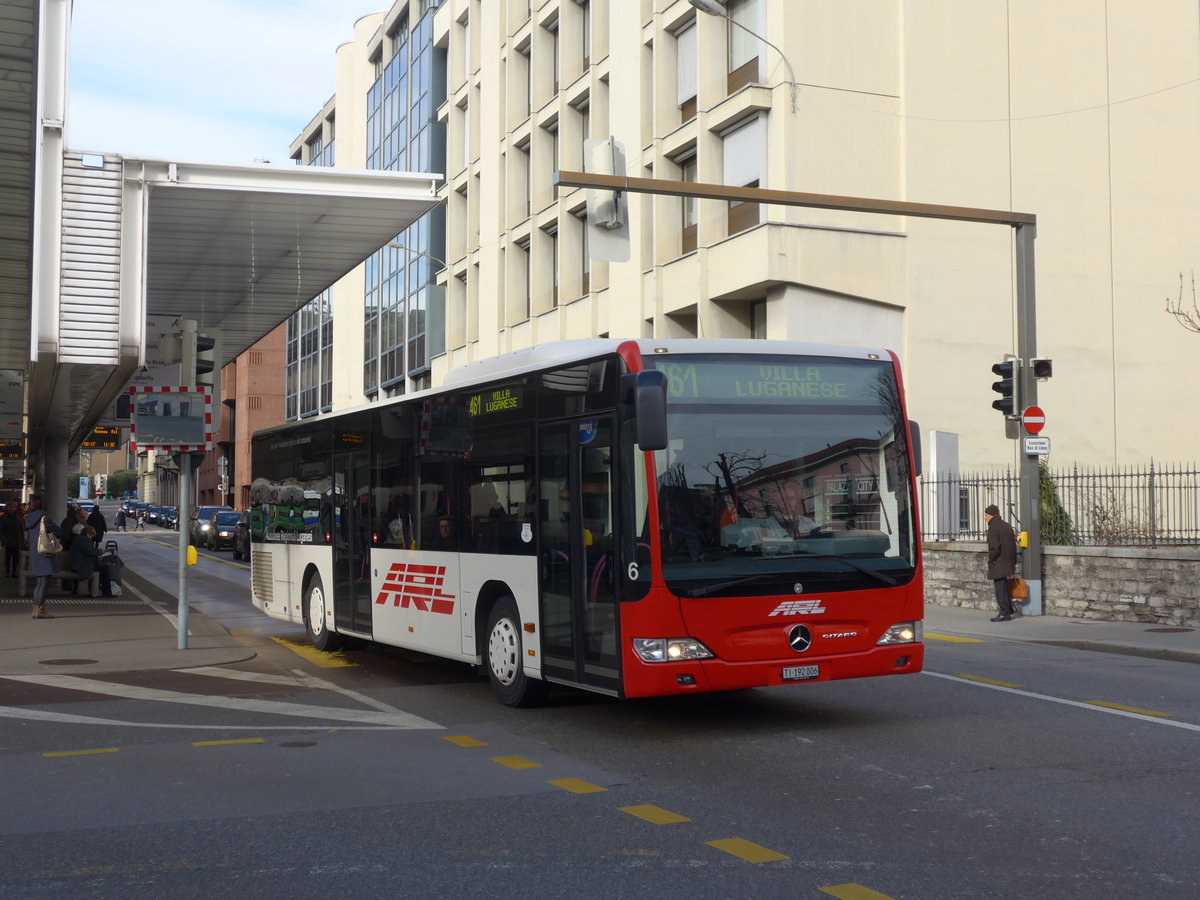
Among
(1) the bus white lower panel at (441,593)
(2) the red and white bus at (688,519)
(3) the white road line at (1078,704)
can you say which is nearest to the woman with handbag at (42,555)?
(1) the bus white lower panel at (441,593)

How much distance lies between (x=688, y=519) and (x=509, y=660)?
2455mm

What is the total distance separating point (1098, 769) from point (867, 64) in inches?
889

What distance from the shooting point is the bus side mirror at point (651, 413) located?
860cm

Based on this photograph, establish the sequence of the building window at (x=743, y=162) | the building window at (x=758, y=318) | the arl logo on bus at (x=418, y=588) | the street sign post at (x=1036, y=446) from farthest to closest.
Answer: the building window at (x=758, y=318)
the building window at (x=743, y=162)
the street sign post at (x=1036, y=446)
the arl logo on bus at (x=418, y=588)

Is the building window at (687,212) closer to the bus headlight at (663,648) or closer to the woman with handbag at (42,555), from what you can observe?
the woman with handbag at (42,555)

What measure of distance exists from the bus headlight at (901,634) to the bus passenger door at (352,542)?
6076mm

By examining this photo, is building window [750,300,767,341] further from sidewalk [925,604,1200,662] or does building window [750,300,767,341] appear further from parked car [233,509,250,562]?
parked car [233,509,250,562]

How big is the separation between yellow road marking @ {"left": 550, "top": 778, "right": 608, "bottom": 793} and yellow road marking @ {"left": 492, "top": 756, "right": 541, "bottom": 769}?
1.56 feet

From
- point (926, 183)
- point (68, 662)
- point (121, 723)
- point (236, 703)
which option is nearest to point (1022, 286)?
point (926, 183)

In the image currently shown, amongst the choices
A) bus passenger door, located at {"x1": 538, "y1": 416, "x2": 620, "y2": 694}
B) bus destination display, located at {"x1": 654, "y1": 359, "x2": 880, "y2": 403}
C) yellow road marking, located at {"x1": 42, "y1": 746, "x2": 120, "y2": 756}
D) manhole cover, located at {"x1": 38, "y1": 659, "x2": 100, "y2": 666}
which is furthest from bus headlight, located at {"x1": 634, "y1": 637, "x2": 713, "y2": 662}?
manhole cover, located at {"x1": 38, "y1": 659, "x2": 100, "y2": 666}

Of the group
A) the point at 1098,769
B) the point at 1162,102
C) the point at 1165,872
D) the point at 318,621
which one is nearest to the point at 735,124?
the point at 1162,102

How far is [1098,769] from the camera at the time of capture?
8.09 metres

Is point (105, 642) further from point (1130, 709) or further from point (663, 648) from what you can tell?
point (1130, 709)

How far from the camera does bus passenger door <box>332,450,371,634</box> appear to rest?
13.9m
